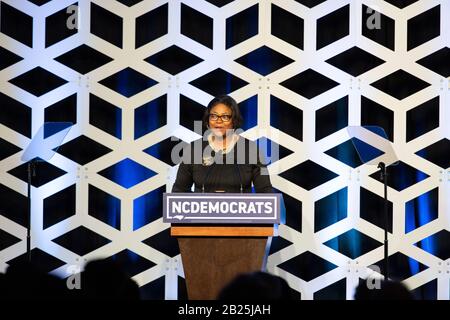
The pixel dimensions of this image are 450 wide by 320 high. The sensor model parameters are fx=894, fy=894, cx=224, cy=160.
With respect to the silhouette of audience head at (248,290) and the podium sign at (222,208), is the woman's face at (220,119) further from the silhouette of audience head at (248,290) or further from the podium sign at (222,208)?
the silhouette of audience head at (248,290)

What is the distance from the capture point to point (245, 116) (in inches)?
238

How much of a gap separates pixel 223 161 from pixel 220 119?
26 cm

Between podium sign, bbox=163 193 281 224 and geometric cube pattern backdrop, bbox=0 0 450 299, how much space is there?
1464mm

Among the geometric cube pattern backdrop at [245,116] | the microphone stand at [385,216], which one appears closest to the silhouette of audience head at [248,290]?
the microphone stand at [385,216]

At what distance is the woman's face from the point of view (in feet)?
16.9

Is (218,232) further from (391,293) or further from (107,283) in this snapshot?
(391,293)

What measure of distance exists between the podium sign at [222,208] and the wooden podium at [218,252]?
0.06 meters

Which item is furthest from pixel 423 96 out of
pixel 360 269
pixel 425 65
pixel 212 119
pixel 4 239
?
pixel 4 239

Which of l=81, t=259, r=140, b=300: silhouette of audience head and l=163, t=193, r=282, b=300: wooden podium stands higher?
l=163, t=193, r=282, b=300: wooden podium

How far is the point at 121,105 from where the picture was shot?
6074mm

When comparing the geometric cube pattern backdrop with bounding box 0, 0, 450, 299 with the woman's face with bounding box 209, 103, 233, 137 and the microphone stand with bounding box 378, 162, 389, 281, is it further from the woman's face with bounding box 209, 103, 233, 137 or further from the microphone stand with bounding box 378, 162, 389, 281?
the woman's face with bounding box 209, 103, 233, 137

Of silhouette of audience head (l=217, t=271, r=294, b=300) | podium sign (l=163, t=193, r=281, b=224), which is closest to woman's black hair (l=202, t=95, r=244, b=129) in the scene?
podium sign (l=163, t=193, r=281, b=224)

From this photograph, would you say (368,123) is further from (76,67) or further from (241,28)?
(76,67)

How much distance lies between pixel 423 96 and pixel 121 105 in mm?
2038
